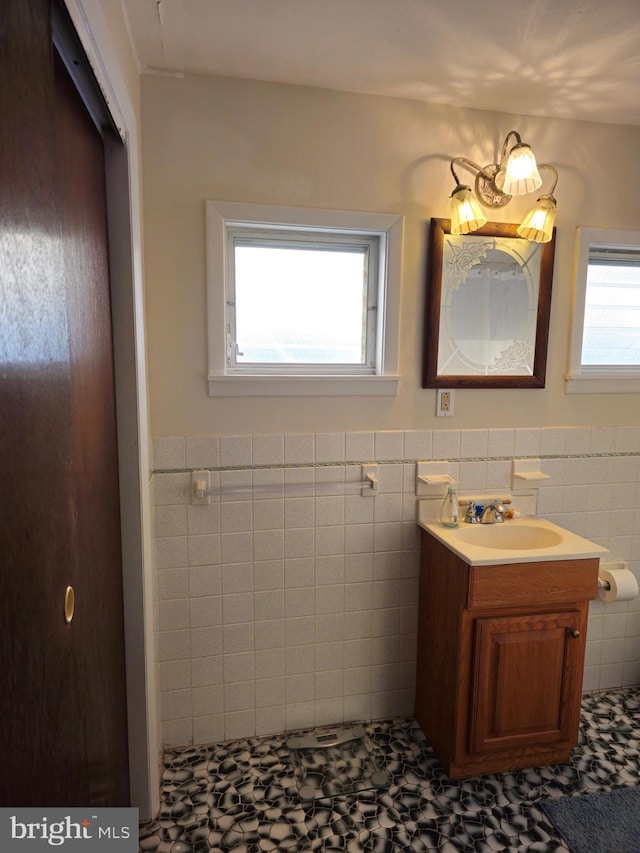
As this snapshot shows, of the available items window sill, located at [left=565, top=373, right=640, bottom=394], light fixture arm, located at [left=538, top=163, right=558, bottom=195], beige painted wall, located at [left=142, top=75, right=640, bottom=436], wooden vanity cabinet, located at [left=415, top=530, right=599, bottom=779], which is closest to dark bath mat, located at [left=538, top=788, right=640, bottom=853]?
wooden vanity cabinet, located at [left=415, top=530, right=599, bottom=779]

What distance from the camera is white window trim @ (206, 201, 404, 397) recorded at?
187 cm

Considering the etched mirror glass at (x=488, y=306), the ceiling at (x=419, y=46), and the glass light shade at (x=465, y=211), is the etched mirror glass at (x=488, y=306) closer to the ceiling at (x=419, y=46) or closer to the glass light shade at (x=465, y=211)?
the glass light shade at (x=465, y=211)

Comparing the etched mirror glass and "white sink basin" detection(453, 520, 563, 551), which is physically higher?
the etched mirror glass

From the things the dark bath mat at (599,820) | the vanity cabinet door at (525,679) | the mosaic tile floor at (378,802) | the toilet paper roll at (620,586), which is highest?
the toilet paper roll at (620,586)

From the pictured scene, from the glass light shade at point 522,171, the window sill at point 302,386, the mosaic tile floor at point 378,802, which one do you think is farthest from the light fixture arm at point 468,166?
the mosaic tile floor at point 378,802

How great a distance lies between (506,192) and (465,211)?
0.15m

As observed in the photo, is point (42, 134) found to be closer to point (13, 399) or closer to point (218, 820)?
point (13, 399)

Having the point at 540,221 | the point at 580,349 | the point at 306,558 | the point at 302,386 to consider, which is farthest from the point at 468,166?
the point at 306,558

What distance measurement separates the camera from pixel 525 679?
6.18 ft

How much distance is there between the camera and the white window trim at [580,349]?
2.17 metres

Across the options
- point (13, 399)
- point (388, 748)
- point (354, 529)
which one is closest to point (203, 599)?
point (354, 529)

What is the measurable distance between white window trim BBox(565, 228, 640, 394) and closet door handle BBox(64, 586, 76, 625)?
2068 millimetres

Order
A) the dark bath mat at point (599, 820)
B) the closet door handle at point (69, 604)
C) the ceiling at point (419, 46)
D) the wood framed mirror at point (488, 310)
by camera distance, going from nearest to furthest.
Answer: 1. the closet door handle at point (69, 604)
2. the ceiling at point (419, 46)
3. the dark bath mat at point (599, 820)
4. the wood framed mirror at point (488, 310)

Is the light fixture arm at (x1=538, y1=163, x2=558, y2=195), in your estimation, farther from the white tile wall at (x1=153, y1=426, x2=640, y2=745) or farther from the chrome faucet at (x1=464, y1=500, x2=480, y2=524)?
the chrome faucet at (x1=464, y1=500, x2=480, y2=524)
